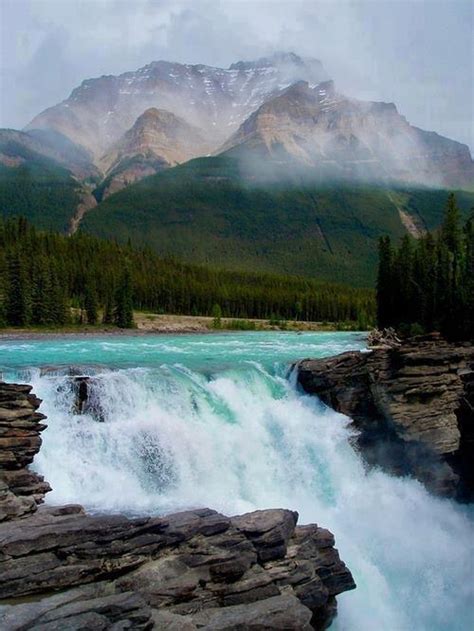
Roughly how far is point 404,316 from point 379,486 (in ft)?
187

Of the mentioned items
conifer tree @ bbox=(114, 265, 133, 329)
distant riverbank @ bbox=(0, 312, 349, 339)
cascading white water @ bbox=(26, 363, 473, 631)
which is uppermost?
conifer tree @ bbox=(114, 265, 133, 329)

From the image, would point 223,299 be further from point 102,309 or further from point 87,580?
point 87,580

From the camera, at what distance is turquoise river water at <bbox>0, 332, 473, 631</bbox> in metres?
24.4

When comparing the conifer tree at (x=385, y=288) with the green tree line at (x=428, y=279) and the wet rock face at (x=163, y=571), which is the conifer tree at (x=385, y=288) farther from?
the wet rock face at (x=163, y=571)

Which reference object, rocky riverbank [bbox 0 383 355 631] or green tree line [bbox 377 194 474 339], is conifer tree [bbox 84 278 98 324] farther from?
rocky riverbank [bbox 0 383 355 631]

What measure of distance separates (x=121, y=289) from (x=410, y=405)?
79421 millimetres

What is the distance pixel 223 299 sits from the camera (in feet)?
490

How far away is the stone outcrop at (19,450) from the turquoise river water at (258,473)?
1466 mm

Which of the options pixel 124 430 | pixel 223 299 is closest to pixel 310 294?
pixel 223 299

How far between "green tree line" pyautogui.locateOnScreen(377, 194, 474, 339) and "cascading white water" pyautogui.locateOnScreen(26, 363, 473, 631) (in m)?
34.8

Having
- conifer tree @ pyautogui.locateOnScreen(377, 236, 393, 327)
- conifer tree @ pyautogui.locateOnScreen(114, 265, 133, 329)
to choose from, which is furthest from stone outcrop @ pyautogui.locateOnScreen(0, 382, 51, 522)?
conifer tree @ pyautogui.locateOnScreen(114, 265, 133, 329)

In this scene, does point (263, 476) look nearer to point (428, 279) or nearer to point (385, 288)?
point (428, 279)

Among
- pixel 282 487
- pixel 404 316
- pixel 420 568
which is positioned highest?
pixel 404 316

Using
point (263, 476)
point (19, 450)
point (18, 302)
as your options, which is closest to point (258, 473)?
point (263, 476)
